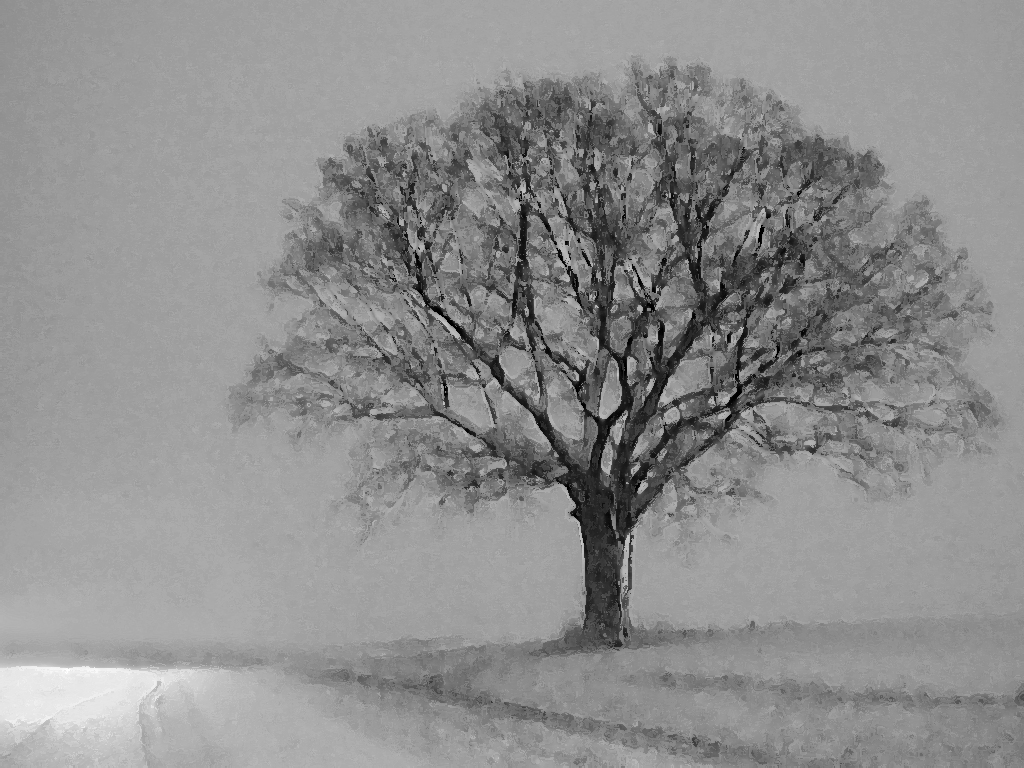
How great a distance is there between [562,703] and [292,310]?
3636 millimetres

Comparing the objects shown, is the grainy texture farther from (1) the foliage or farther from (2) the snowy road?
(2) the snowy road

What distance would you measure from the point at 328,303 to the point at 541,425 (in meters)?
1.69

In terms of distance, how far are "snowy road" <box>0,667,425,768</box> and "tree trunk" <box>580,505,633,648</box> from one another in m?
1.87

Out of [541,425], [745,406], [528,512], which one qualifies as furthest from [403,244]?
[745,406]

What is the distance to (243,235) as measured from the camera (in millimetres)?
8188

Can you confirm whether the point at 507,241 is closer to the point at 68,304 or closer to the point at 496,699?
the point at 496,699

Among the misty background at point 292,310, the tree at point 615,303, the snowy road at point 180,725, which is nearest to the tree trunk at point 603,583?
the tree at point 615,303

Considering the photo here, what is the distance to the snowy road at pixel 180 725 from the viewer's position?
4.37 metres

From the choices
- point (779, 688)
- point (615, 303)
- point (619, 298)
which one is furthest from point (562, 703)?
point (619, 298)

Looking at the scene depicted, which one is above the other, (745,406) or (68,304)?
(68,304)

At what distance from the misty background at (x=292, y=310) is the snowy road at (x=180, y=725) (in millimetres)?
1241

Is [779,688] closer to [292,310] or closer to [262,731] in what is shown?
[262,731]

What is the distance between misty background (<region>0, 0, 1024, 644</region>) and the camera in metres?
7.28

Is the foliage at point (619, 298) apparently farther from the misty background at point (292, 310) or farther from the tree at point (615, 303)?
the misty background at point (292, 310)
